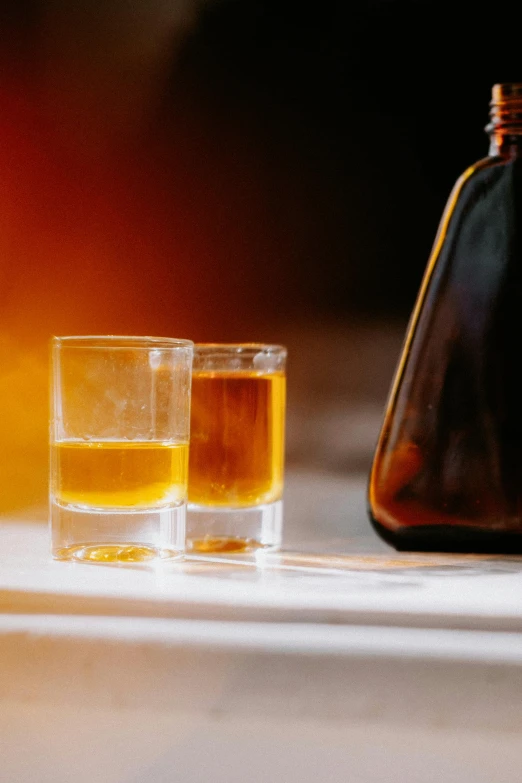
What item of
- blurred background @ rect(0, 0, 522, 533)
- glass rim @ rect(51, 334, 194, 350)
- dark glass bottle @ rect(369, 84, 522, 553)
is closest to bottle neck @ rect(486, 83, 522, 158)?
dark glass bottle @ rect(369, 84, 522, 553)

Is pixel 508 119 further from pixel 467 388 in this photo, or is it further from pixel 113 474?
→ pixel 113 474

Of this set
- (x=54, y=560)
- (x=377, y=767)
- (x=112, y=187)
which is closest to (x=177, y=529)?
(x=54, y=560)

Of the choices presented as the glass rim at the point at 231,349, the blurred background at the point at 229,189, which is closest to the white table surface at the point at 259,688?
the glass rim at the point at 231,349

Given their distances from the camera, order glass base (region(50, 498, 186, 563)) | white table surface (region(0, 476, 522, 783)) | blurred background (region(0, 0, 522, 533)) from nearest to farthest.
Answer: white table surface (region(0, 476, 522, 783)) → glass base (region(50, 498, 186, 563)) → blurred background (region(0, 0, 522, 533))

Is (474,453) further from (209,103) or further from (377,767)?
(209,103)

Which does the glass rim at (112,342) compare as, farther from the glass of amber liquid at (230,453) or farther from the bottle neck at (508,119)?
the bottle neck at (508,119)

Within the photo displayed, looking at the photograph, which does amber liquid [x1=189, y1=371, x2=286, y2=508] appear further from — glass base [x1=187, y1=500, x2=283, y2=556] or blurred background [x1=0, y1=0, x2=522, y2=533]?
blurred background [x1=0, y1=0, x2=522, y2=533]
